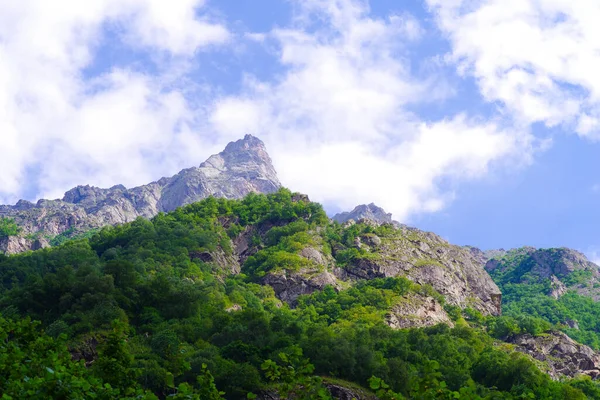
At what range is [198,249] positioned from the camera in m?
131

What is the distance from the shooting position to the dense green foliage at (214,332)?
22438 millimetres

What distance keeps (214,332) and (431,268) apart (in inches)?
2956

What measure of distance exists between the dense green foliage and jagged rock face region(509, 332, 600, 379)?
3.97 m

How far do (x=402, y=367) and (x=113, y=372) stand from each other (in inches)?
1746

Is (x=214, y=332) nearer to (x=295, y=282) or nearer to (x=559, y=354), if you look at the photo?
(x=295, y=282)

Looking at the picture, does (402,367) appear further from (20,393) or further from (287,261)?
(287,261)

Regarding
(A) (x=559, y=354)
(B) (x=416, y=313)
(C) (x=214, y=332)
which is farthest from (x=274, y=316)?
(A) (x=559, y=354)

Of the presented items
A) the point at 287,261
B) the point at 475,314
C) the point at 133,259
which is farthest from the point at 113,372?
the point at 475,314

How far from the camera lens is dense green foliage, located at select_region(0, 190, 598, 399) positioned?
22.4m

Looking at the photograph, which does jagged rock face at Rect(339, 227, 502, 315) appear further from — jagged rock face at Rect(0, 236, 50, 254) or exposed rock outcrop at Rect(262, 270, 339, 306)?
jagged rock face at Rect(0, 236, 50, 254)

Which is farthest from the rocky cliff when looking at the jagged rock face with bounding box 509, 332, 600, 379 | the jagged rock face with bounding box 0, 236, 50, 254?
the jagged rock face with bounding box 0, 236, 50, 254

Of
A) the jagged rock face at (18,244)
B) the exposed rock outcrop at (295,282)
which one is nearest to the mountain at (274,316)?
the exposed rock outcrop at (295,282)

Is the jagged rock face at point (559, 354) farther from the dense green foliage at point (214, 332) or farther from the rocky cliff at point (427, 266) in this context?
the rocky cliff at point (427, 266)

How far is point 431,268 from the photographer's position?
137375 millimetres
